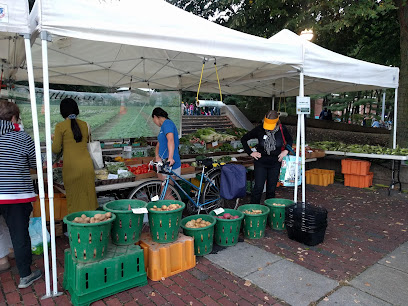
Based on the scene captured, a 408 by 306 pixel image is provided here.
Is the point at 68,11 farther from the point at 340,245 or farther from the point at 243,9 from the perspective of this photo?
the point at 243,9

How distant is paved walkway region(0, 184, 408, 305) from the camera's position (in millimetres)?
2979

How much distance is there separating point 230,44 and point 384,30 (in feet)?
31.1

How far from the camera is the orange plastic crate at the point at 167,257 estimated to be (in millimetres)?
3326

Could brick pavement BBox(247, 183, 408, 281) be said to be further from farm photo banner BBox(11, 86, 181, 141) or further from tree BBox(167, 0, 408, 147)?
farm photo banner BBox(11, 86, 181, 141)

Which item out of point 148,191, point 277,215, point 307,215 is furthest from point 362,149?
point 148,191

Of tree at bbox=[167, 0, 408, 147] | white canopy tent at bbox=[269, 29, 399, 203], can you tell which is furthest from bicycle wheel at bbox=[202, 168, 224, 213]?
tree at bbox=[167, 0, 408, 147]

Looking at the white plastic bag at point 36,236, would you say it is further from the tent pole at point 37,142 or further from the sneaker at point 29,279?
the tent pole at point 37,142

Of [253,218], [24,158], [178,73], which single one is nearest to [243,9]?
[178,73]

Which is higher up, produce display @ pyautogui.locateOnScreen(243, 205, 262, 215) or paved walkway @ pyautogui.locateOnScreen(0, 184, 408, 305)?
produce display @ pyautogui.locateOnScreen(243, 205, 262, 215)

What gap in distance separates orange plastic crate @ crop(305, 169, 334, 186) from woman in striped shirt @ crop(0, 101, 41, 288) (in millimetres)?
7134

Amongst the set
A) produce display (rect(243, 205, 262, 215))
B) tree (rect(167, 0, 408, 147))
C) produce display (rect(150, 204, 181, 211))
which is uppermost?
tree (rect(167, 0, 408, 147))

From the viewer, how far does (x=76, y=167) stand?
3.95m

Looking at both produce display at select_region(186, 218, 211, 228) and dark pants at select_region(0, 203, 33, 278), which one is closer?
dark pants at select_region(0, 203, 33, 278)

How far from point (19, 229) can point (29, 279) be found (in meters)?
0.58
